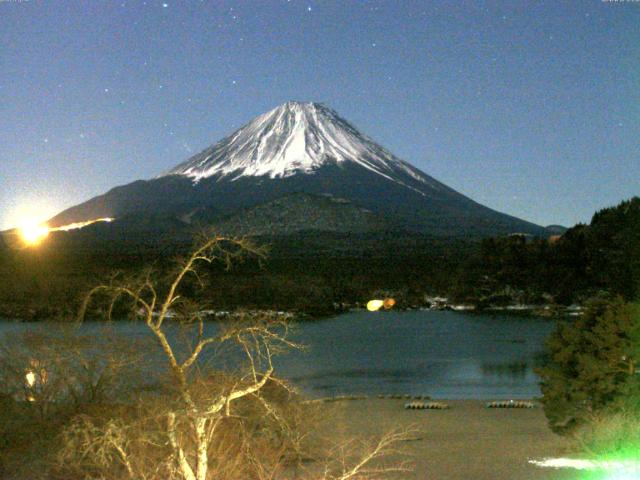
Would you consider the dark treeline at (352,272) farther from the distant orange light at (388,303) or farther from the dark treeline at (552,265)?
the distant orange light at (388,303)

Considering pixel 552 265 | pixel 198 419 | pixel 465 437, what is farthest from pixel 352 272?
pixel 198 419

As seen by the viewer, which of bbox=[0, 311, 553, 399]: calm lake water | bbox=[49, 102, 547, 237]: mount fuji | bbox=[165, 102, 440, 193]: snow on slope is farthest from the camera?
bbox=[165, 102, 440, 193]: snow on slope

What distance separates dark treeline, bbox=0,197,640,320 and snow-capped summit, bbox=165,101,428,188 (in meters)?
29.5

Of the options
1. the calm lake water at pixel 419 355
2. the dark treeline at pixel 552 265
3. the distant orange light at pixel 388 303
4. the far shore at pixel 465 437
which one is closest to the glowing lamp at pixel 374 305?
the distant orange light at pixel 388 303

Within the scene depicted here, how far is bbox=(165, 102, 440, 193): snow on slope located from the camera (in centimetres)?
10169

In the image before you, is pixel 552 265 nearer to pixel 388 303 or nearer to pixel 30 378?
pixel 388 303

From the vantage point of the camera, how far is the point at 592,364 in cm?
1164

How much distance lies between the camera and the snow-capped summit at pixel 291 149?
335ft

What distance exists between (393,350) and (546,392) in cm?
2802

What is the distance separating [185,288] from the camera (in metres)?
60.9

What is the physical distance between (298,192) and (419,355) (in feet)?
179

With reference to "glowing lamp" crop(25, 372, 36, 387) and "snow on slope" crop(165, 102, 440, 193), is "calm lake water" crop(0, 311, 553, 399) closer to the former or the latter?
"glowing lamp" crop(25, 372, 36, 387)

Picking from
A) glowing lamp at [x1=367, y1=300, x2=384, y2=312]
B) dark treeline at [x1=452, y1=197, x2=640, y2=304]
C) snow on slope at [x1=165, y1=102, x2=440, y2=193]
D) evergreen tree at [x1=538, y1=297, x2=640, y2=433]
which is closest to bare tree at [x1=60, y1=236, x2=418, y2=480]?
evergreen tree at [x1=538, y1=297, x2=640, y2=433]

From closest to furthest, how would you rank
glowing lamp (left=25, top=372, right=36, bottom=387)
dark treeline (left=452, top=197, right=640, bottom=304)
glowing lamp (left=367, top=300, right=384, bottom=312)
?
glowing lamp (left=25, top=372, right=36, bottom=387), dark treeline (left=452, top=197, right=640, bottom=304), glowing lamp (left=367, top=300, right=384, bottom=312)
